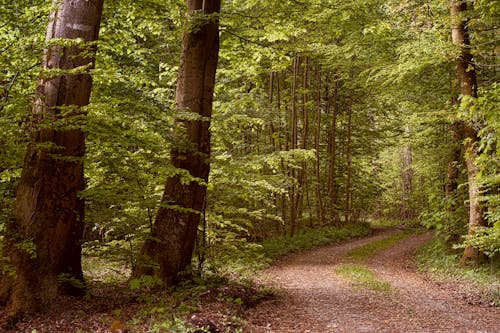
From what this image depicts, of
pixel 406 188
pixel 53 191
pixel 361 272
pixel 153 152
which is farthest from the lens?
pixel 406 188

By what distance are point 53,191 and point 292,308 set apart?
476 centimetres

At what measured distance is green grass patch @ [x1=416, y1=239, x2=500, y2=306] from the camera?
10086 mm

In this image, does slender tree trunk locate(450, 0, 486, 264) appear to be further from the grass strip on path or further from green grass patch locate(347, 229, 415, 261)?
green grass patch locate(347, 229, 415, 261)

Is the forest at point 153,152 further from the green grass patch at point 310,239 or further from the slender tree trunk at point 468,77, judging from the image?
the green grass patch at point 310,239

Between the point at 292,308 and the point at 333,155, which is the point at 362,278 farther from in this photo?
the point at 333,155

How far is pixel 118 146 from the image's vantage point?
6.42 m

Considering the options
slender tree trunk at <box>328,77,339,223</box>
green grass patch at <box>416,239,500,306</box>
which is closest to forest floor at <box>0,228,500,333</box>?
green grass patch at <box>416,239,500,306</box>

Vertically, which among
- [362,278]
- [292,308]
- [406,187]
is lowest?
[292,308]

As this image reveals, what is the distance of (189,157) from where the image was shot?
8047 mm

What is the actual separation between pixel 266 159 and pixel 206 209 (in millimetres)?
2759

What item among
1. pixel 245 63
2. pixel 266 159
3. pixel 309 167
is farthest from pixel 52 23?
pixel 309 167

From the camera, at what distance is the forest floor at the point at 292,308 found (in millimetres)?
5715

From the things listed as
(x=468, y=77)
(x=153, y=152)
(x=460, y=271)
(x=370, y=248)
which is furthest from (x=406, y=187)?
(x=153, y=152)

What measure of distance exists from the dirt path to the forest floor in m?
0.02
